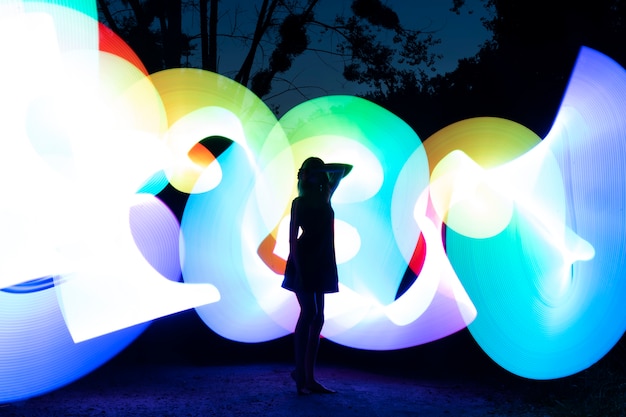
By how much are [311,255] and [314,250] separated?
1.9 inches

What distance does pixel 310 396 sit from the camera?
217 inches

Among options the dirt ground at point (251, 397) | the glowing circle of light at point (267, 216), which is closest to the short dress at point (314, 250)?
the dirt ground at point (251, 397)

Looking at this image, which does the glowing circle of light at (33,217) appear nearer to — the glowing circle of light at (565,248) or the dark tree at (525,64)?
the glowing circle of light at (565,248)

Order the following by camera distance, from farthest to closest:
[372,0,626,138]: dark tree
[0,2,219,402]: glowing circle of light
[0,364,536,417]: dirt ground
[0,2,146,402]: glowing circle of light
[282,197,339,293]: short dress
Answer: [372,0,626,138]: dark tree < [0,2,219,402]: glowing circle of light < [0,2,146,402]: glowing circle of light < [282,197,339,293]: short dress < [0,364,536,417]: dirt ground

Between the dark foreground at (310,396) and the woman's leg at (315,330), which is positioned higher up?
the woman's leg at (315,330)

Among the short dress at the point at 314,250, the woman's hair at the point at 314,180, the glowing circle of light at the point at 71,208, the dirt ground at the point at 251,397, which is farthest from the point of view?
the glowing circle of light at the point at 71,208

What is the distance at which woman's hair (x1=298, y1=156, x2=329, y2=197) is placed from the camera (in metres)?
5.42

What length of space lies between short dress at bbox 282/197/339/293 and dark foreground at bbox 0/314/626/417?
97 cm

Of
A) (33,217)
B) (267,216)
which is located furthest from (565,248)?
(33,217)

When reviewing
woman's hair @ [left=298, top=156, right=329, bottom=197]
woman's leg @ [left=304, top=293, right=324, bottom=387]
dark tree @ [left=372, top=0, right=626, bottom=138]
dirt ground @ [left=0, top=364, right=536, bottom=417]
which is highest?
dark tree @ [left=372, top=0, right=626, bottom=138]

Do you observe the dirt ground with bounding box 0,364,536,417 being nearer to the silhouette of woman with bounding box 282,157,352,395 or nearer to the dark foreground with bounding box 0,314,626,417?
the dark foreground with bounding box 0,314,626,417

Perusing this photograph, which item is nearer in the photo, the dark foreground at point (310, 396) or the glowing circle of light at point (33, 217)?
the dark foreground at point (310, 396)

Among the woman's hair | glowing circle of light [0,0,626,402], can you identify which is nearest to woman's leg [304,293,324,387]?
the woman's hair

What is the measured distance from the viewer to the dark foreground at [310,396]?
16.9 ft
